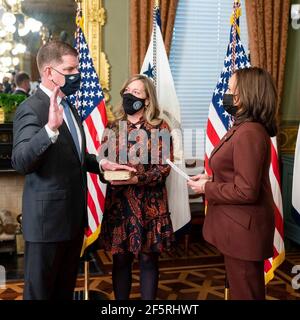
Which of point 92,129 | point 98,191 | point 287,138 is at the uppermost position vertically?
point 92,129

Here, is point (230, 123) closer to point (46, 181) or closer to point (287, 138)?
point (46, 181)

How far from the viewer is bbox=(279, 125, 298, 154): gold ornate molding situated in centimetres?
507

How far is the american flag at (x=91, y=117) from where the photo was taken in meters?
3.51

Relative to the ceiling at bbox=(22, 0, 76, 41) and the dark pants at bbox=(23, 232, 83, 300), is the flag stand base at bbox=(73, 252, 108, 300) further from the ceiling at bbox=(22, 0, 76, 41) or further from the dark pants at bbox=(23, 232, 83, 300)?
the ceiling at bbox=(22, 0, 76, 41)

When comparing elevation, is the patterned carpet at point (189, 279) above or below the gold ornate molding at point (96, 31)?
below

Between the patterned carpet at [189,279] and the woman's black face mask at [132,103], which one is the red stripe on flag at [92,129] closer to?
the woman's black face mask at [132,103]

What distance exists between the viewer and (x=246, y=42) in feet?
16.6

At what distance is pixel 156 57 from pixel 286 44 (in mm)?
2005

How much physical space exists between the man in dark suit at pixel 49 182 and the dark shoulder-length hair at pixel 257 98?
0.83m

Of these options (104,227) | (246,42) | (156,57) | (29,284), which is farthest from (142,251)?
(246,42)

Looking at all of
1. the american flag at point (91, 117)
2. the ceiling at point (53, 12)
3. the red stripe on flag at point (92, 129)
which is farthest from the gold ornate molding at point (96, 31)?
the red stripe on flag at point (92, 129)

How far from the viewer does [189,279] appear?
3.88 metres

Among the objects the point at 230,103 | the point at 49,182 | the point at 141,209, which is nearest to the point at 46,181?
the point at 49,182

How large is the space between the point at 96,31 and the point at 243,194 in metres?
3.03
